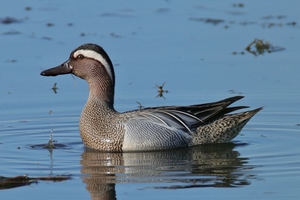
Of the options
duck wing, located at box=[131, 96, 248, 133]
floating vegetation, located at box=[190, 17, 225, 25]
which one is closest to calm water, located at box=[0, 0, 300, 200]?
floating vegetation, located at box=[190, 17, 225, 25]

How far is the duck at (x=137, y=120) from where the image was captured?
11.8 m

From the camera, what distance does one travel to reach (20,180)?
9930 millimetres

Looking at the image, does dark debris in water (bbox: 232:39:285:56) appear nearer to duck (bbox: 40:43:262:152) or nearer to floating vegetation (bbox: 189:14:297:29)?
floating vegetation (bbox: 189:14:297:29)

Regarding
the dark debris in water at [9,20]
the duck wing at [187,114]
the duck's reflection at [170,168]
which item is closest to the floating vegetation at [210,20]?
the dark debris in water at [9,20]

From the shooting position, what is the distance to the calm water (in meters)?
9.98

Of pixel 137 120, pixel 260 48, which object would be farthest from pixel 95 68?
pixel 260 48

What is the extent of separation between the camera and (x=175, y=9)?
760 inches

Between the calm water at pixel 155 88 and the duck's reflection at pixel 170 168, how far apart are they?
0.8 inches

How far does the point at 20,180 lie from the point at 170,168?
177 cm

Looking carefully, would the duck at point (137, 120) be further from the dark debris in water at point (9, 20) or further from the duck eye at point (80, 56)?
the dark debris in water at point (9, 20)

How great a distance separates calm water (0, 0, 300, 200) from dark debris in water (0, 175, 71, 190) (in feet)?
0.36

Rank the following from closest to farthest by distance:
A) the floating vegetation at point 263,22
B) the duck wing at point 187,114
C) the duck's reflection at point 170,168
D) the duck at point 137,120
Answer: the duck's reflection at point 170,168, the duck at point 137,120, the duck wing at point 187,114, the floating vegetation at point 263,22

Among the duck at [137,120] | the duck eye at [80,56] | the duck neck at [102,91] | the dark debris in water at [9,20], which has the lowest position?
the duck at [137,120]

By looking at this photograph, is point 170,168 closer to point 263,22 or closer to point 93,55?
point 93,55
